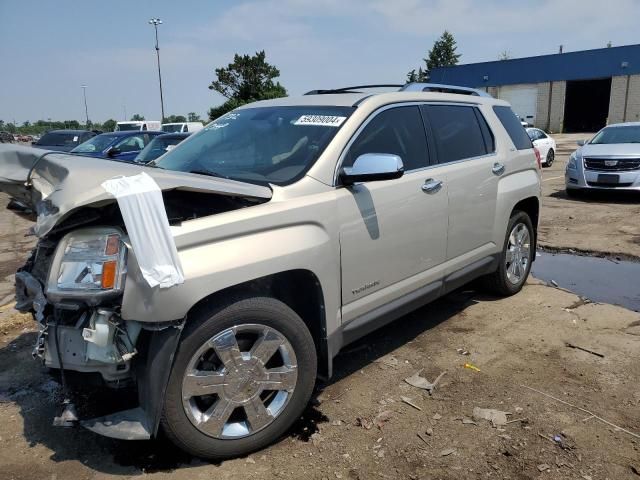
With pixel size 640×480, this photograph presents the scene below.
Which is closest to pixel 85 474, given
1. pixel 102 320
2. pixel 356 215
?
pixel 102 320

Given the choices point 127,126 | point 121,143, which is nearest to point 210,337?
point 121,143

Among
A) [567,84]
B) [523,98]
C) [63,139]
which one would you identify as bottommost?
[63,139]

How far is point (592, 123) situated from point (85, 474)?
171 feet

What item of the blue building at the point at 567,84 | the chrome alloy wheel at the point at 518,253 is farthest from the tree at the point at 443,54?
the chrome alloy wheel at the point at 518,253

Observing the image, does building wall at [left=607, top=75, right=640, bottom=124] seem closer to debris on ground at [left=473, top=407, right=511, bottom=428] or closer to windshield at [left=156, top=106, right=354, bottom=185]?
windshield at [left=156, top=106, right=354, bottom=185]

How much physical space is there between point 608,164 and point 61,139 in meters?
15.2

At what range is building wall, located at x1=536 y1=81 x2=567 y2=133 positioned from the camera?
42.6 meters

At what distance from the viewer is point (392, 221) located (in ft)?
11.5

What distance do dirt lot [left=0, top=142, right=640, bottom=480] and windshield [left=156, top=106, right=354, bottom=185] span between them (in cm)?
149

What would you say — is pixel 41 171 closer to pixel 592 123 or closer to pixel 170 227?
pixel 170 227

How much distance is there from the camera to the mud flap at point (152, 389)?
2.45 m

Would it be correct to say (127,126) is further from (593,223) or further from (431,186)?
(431,186)

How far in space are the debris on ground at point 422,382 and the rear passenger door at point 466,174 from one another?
0.91 m

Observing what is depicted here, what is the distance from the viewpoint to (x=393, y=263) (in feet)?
11.7
